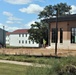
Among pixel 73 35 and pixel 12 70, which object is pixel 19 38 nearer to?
pixel 73 35

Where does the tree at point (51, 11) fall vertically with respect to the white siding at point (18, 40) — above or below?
above

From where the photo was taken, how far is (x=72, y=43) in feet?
142

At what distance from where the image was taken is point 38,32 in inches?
3332

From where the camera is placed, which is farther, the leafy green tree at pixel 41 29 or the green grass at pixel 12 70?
the leafy green tree at pixel 41 29

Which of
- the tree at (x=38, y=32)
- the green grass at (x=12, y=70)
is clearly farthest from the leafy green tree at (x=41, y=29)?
the green grass at (x=12, y=70)

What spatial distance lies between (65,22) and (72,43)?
3.40m

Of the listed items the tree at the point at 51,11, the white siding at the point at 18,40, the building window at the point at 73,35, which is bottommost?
the white siding at the point at 18,40

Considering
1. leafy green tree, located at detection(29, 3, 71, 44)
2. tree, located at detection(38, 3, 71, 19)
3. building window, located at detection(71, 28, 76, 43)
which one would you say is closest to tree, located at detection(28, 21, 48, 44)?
leafy green tree, located at detection(29, 3, 71, 44)

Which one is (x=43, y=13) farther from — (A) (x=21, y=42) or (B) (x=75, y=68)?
(B) (x=75, y=68)

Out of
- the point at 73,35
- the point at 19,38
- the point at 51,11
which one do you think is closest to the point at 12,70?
the point at 73,35

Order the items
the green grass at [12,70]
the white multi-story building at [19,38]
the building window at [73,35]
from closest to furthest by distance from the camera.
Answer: the green grass at [12,70] < the building window at [73,35] < the white multi-story building at [19,38]

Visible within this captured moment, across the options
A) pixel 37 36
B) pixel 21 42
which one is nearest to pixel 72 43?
pixel 37 36

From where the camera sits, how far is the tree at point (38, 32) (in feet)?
276

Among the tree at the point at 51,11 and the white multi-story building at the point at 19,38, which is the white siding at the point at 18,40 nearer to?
the white multi-story building at the point at 19,38
